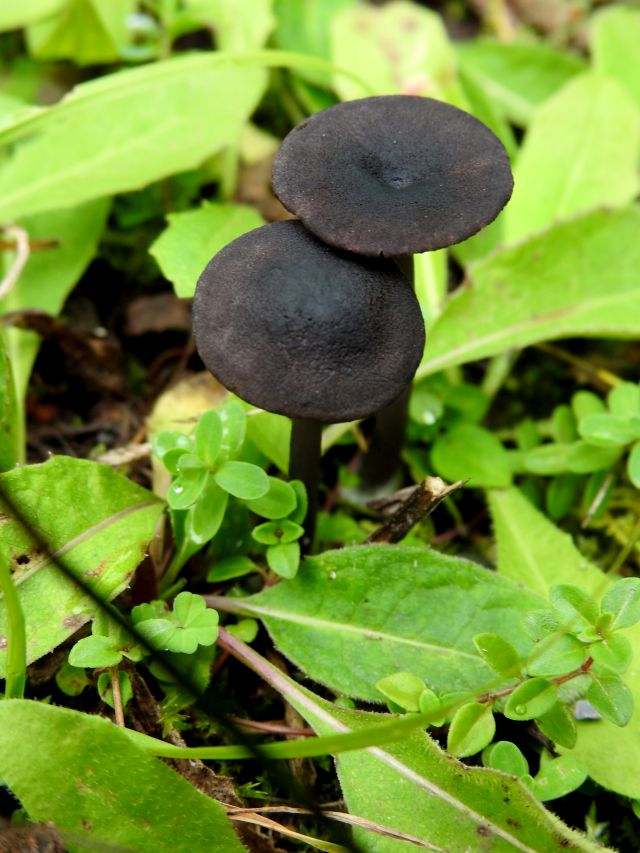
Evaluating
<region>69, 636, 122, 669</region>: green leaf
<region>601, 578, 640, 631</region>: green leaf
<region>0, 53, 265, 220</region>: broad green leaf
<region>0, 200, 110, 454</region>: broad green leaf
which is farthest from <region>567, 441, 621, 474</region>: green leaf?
<region>0, 200, 110, 454</region>: broad green leaf

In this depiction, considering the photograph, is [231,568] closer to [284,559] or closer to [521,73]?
[284,559]

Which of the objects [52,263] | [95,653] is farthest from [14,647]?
[52,263]

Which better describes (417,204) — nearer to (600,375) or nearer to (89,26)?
(600,375)

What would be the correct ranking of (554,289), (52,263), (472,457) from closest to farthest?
1. (472,457)
2. (554,289)
3. (52,263)

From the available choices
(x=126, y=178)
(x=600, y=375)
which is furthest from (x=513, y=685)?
(x=126, y=178)

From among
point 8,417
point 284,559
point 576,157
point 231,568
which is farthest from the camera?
point 576,157

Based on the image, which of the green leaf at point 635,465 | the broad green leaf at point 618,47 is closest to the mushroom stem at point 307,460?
the green leaf at point 635,465
